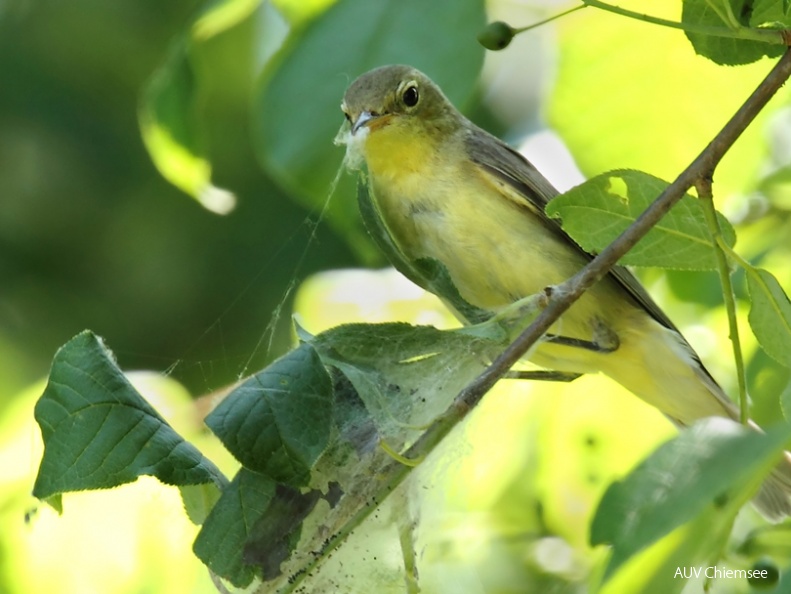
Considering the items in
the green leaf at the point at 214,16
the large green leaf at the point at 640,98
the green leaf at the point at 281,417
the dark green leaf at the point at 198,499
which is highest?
the large green leaf at the point at 640,98

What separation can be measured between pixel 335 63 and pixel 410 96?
0.71m

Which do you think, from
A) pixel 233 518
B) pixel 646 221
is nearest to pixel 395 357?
pixel 233 518

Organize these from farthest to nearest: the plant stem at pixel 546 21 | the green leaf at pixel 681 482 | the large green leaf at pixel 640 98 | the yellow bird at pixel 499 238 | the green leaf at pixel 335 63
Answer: the yellow bird at pixel 499 238 → the large green leaf at pixel 640 98 → the green leaf at pixel 335 63 → the plant stem at pixel 546 21 → the green leaf at pixel 681 482

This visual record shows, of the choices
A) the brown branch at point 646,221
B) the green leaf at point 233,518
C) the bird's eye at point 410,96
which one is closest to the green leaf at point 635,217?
the brown branch at point 646,221

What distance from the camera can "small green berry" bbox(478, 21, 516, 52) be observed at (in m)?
2.21

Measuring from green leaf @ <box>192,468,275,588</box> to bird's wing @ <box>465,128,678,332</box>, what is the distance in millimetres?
1606

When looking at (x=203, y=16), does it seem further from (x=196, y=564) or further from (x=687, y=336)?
(x=687, y=336)

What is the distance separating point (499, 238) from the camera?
3.19 meters

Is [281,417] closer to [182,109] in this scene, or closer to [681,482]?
[681,482]

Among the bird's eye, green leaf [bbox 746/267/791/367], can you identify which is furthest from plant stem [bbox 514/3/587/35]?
the bird's eye

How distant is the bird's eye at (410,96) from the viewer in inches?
Answer: 135

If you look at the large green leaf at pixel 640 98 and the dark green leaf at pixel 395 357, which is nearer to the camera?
the dark green leaf at pixel 395 357

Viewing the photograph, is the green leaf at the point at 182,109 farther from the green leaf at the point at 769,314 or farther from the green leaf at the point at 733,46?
the green leaf at the point at 769,314

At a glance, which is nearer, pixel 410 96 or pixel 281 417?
pixel 281 417
